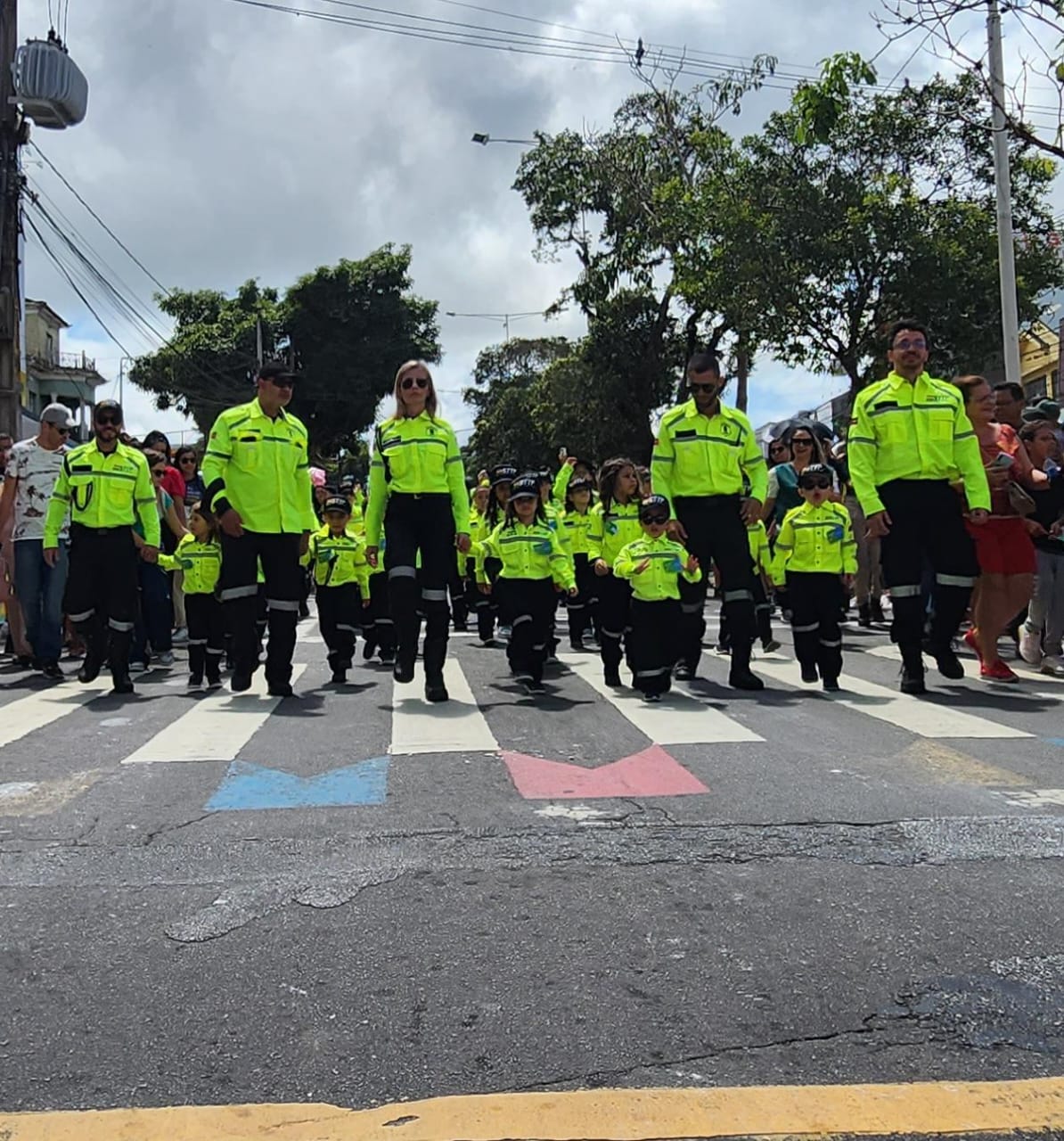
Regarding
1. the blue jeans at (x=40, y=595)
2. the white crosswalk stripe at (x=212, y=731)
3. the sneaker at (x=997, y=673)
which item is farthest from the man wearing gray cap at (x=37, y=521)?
the sneaker at (x=997, y=673)

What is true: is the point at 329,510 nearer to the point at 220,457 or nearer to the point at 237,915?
the point at 220,457

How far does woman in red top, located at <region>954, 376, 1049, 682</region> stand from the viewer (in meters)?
7.61

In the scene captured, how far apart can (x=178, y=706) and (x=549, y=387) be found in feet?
99.4

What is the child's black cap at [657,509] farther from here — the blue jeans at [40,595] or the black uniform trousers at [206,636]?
the blue jeans at [40,595]

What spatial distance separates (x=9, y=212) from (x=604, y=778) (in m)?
13.9

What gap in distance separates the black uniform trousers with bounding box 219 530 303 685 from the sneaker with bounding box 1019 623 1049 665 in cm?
492

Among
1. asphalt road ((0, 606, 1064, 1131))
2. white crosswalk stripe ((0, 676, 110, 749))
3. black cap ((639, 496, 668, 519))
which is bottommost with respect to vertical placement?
white crosswalk stripe ((0, 676, 110, 749))

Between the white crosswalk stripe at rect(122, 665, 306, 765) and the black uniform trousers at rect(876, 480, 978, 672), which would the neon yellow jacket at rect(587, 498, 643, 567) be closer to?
the black uniform trousers at rect(876, 480, 978, 672)

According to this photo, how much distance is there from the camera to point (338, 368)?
43.7 m

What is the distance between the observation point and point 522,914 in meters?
3.10

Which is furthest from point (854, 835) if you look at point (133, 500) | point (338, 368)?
point (338, 368)

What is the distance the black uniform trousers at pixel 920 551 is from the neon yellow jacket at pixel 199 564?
14.4 feet

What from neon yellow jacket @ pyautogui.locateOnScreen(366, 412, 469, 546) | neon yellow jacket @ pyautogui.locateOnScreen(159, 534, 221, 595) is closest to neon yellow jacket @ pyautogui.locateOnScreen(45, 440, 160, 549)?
neon yellow jacket @ pyautogui.locateOnScreen(159, 534, 221, 595)

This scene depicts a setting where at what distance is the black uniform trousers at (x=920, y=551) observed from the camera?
6859mm
